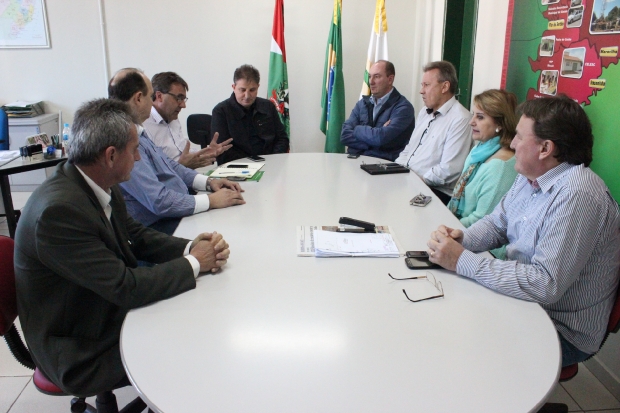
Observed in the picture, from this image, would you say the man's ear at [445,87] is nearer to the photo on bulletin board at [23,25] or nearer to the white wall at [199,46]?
the white wall at [199,46]

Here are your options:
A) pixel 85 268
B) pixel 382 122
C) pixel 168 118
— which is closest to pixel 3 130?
pixel 168 118

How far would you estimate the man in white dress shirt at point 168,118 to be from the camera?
9.70 ft

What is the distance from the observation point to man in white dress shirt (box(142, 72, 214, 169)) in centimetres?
296

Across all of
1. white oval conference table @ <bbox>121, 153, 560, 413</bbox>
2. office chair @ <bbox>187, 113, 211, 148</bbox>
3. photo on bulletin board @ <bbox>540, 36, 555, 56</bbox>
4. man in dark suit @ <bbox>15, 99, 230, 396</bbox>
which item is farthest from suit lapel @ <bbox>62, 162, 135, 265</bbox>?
office chair @ <bbox>187, 113, 211, 148</bbox>

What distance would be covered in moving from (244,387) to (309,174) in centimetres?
197

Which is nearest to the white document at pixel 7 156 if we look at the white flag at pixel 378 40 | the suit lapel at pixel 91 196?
the suit lapel at pixel 91 196

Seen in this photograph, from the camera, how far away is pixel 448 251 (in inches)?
58.8

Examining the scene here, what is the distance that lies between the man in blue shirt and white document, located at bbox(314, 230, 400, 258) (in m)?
0.63

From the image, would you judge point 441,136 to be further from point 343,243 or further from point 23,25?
point 23,25

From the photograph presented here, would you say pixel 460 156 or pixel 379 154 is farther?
pixel 379 154

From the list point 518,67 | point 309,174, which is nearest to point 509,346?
point 309,174

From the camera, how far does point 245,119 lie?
377 centimetres

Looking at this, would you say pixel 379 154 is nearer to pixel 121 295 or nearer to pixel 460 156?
pixel 460 156

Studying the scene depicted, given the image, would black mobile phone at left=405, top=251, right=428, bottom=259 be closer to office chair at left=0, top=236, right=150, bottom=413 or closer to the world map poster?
the world map poster
